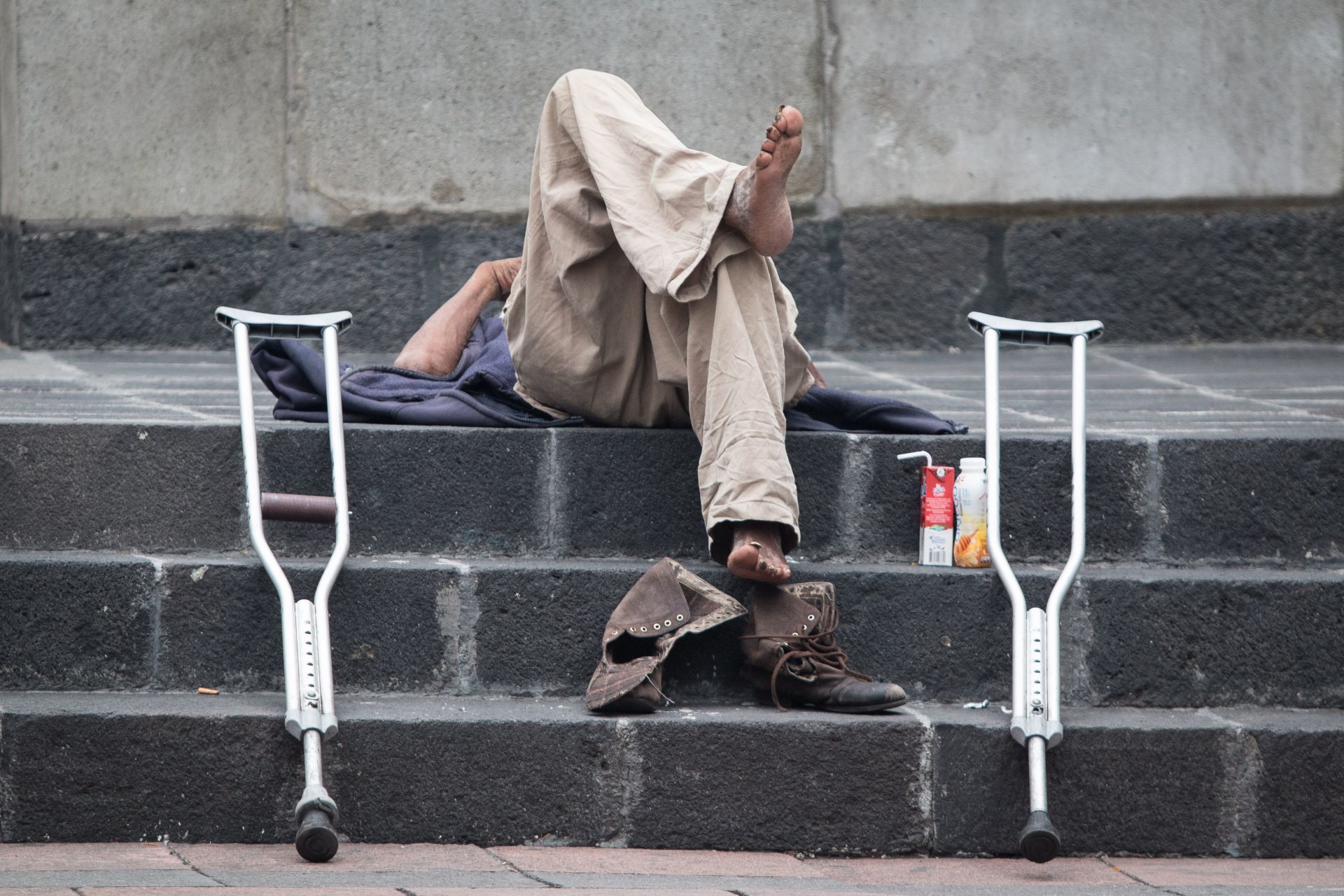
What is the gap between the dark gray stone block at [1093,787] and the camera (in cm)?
303

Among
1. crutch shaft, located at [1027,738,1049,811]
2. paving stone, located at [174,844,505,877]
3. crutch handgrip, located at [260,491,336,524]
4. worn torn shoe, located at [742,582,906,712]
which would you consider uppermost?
crutch handgrip, located at [260,491,336,524]

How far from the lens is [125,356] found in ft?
18.6

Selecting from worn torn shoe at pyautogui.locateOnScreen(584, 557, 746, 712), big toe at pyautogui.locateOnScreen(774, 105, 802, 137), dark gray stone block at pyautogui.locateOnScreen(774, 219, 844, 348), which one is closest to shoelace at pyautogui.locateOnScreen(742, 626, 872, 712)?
worn torn shoe at pyautogui.locateOnScreen(584, 557, 746, 712)

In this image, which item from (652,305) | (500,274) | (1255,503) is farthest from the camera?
(500,274)

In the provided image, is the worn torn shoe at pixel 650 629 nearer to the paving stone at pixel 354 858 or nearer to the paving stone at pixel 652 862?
the paving stone at pixel 652 862

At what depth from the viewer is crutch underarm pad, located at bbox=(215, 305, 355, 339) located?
331cm

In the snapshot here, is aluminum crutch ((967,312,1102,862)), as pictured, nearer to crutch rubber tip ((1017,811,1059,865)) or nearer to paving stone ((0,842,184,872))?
crutch rubber tip ((1017,811,1059,865))

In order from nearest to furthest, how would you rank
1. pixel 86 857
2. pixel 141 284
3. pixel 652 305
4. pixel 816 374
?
pixel 86 857, pixel 652 305, pixel 816 374, pixel 141 284

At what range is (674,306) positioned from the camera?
338 centimetres

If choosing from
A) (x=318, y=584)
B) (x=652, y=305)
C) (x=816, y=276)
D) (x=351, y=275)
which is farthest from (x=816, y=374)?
(x=351, y=275)

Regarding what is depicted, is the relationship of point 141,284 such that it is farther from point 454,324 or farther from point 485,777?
point 485,777

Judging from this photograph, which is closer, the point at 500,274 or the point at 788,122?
the point at 788,122

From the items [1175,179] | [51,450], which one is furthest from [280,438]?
[1175,179]

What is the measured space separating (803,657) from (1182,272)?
3512mm
